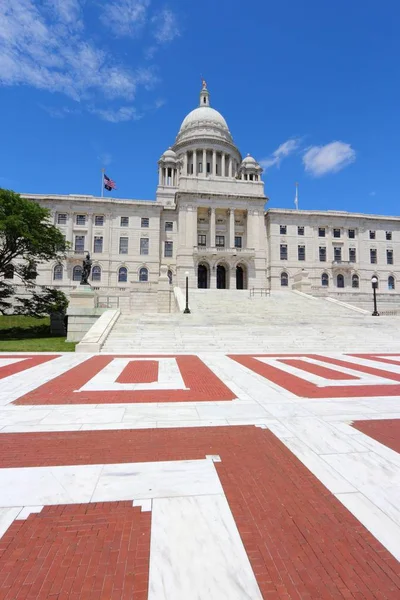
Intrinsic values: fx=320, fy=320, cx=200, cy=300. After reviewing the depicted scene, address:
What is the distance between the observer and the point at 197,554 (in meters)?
2.34

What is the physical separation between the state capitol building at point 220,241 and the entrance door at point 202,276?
16cm

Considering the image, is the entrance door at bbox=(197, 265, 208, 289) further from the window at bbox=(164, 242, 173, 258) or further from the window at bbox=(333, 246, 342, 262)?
the window at bbox=(333, 246, 342, 262)

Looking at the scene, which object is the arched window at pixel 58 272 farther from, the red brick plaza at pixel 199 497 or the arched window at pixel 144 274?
the red brick plaza at pixel 199 497

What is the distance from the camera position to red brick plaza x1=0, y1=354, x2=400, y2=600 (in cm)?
213

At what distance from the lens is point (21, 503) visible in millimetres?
2967

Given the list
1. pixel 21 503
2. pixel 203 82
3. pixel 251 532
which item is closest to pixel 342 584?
pixel 251 532

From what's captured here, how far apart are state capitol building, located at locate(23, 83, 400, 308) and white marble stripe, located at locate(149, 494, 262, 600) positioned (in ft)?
138

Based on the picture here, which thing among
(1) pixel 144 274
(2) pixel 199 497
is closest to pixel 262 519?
(2) pixel 199 497

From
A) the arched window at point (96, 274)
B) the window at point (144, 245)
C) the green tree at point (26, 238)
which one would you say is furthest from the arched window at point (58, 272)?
the green tree at point (26, 238)

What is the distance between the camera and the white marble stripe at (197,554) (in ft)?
6.63

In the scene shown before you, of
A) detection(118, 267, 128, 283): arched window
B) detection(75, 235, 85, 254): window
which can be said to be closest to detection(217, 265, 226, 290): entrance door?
detection(118, 267, 128, 283): arched window

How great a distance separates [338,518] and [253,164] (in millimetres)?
67631

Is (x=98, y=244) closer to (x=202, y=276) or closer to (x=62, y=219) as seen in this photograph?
(x=62, y=219)

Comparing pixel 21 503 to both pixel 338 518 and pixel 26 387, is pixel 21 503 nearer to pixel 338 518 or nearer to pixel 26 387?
pixel 338 518
